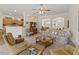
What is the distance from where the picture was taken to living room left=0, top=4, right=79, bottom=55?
1.98 meters

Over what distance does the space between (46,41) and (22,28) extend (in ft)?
1.38

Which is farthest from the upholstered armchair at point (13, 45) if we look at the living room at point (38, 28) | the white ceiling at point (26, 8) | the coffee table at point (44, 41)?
the white ceiling at point (26, 8)

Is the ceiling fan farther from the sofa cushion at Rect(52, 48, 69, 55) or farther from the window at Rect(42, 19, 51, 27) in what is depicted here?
the sofa cushion at Rect(52, 48, 69, 55)

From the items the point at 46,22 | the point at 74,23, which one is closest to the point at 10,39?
the point at 46,22

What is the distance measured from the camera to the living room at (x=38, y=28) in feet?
6.50

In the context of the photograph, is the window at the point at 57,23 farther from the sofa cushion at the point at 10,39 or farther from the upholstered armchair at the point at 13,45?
the sofa cushion at the point at 10,39

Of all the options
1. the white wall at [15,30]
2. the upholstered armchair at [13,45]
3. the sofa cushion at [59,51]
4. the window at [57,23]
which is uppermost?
the window at [57,23]

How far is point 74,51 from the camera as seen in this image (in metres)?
2.03

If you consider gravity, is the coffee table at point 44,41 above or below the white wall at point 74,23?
below

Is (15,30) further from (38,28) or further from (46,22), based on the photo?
(46,22)

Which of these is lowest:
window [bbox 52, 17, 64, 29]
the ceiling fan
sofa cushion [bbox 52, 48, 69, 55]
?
sofa cushion [bbox 52, 48, 69, 55]

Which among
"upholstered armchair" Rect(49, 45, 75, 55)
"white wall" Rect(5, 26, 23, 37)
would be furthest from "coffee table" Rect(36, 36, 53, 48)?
"white wall" Rect(5, 26, 23, 37)
